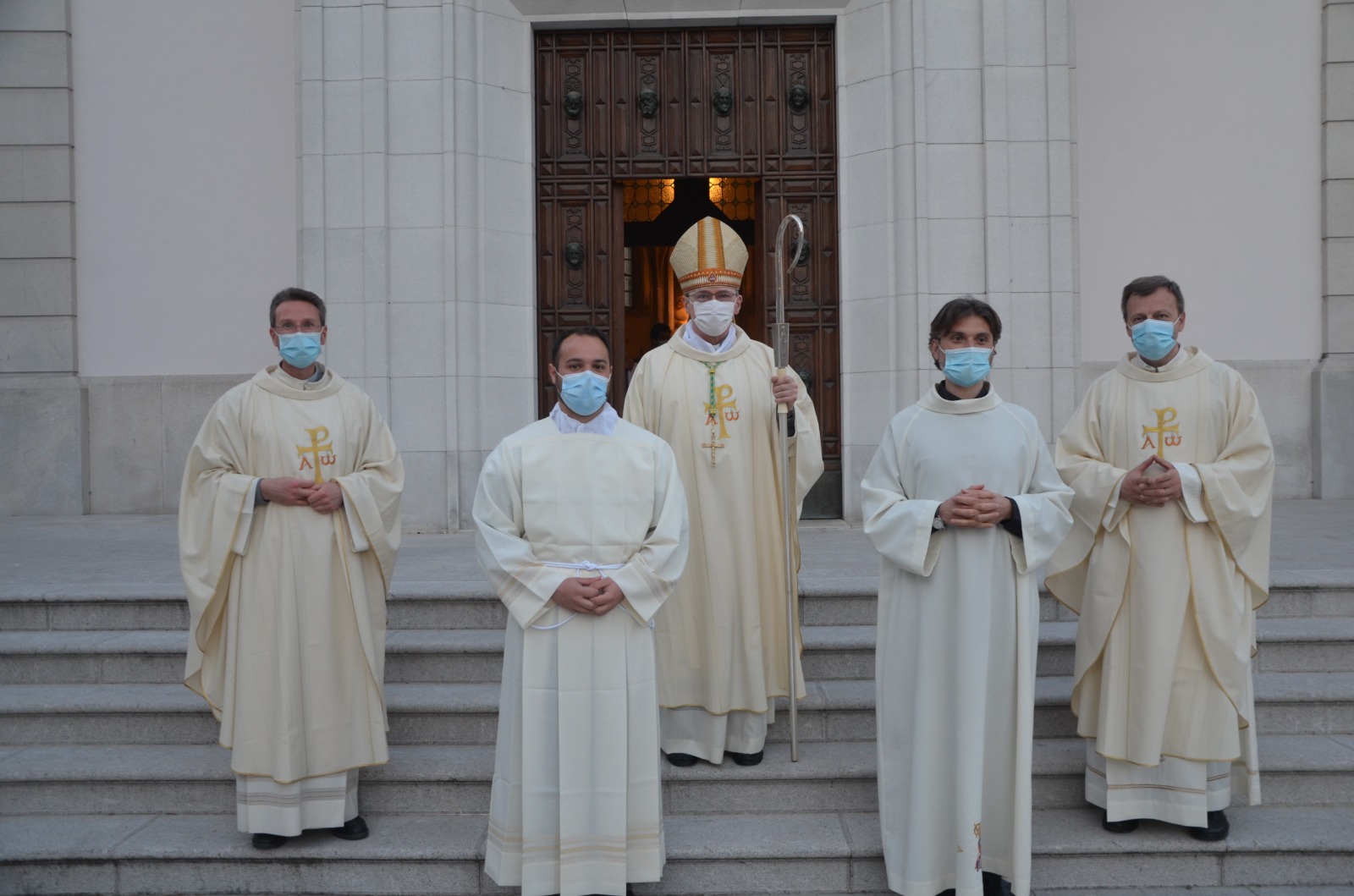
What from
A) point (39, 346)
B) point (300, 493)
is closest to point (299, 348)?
point (300, 493)

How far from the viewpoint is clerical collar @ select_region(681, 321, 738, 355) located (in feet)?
16.5

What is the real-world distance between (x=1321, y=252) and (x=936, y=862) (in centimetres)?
765

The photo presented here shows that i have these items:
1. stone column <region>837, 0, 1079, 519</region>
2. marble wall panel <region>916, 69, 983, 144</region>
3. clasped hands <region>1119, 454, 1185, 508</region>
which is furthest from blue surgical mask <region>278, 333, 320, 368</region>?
marble wall panel <region>916, 69, 983, 144</region>

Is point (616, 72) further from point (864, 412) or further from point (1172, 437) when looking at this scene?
point (1172, 437)

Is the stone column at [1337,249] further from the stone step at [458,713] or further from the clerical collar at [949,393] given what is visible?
the clerical collar at [949,393]

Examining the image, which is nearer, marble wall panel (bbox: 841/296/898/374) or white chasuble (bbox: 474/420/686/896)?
white chasuble (bbox: 474/420/686/896)

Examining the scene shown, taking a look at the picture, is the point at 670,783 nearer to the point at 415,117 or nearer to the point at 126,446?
the point at 415,117

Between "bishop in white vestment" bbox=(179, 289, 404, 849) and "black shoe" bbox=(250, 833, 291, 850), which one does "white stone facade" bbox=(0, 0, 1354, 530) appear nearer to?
"bishop in white vestment" bbox=(179, 289, 404, 849)

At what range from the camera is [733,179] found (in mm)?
9867

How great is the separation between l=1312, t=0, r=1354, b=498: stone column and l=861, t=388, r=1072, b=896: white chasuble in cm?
653

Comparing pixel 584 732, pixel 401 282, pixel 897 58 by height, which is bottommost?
pixel 584 732

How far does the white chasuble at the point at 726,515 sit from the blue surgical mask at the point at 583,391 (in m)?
1.04

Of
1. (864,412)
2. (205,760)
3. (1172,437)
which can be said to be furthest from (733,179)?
(205,760)

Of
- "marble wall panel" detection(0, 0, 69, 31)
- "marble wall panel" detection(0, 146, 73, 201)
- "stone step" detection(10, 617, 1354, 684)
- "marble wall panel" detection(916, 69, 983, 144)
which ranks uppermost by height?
"marble wall panel" detection(0, 0, 69, 31)
